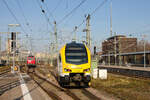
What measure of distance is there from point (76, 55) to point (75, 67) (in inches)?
37.7

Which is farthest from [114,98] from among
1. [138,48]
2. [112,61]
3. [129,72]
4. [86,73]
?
[138,48]

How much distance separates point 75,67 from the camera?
45.6 feet

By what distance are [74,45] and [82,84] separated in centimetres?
276

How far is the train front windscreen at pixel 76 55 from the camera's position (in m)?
14.2

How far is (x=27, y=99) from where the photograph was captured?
10234mm

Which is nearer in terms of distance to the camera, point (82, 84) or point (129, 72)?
point (82, 84)

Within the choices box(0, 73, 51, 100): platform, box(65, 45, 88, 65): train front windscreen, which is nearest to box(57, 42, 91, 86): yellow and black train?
box(65, 45, 88, 65): train front windscreen

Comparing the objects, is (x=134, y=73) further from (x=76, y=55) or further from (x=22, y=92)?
(x=22, y=92)

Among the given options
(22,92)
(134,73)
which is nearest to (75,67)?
(22,92)

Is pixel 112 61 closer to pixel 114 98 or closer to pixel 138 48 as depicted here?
pixel 138 48

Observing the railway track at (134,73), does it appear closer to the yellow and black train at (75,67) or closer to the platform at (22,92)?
the yellow and black train at (75,67)

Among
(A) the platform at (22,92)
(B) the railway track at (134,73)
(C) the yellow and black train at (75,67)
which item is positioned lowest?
(B) the railway track at (134,73)

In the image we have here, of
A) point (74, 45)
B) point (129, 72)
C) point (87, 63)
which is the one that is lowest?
point (129, 72)

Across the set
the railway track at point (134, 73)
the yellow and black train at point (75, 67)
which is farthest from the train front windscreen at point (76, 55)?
the railway track at point (134, 73)
